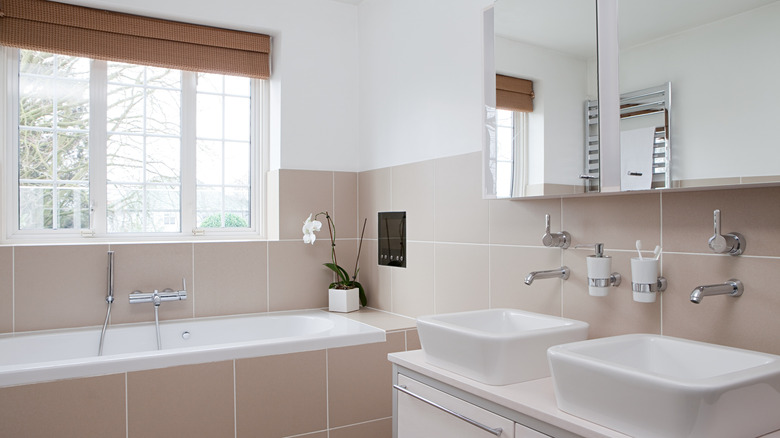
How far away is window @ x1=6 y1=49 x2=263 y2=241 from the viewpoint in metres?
2.93

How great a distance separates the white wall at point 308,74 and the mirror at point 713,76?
215cm

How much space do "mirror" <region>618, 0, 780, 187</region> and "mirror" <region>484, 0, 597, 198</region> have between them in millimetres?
178

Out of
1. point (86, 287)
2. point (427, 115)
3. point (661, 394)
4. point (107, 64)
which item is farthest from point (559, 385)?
point (107, 64)

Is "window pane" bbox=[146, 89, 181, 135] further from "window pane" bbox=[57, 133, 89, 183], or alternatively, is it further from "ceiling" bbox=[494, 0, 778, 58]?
"ceiling" bbox=[494, 0, 778, 58]

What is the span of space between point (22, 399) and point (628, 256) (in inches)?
85.3

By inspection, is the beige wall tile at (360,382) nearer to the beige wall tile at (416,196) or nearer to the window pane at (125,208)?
the beige wall tile at (416,196)

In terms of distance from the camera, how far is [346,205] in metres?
3.55

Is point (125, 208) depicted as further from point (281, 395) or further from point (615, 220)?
point (615, 220)

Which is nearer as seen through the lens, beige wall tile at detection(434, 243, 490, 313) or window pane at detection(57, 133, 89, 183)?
beige wall tile at detection(434, 243, 490, 313)

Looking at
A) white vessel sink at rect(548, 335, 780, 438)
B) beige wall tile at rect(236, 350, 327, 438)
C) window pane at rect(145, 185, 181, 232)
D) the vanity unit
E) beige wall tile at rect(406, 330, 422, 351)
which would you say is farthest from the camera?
window pane at rect(145, 185, 181, 232)

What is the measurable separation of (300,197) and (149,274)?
37.4 inches

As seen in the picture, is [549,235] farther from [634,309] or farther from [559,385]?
[559,385]

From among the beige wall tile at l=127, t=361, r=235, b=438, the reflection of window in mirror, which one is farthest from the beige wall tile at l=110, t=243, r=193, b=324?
the reflection of window in mirror

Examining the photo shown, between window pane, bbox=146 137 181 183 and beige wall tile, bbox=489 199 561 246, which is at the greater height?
window pane, bbox=146 137 181 183
